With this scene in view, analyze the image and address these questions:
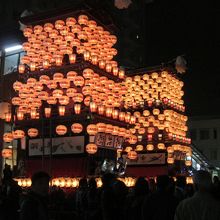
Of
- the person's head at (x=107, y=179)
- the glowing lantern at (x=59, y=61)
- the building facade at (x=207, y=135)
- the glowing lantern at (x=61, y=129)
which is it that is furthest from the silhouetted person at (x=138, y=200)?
the building facade at (x=207, y=135)

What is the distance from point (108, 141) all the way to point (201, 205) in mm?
17802

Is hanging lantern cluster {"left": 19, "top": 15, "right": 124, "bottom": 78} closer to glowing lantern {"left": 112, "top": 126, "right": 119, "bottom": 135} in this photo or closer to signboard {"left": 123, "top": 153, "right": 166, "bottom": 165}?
glowing lantern {"left": 112, "top": 126, "right": 119, "bottom": 135}

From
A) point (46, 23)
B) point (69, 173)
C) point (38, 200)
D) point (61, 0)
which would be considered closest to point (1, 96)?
point (46, 23)

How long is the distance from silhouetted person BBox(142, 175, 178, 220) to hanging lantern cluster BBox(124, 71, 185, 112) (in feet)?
92.6

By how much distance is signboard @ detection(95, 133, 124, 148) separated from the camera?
21000 millimetres

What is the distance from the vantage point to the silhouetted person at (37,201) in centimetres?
434

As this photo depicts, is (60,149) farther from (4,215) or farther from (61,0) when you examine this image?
(61,0)

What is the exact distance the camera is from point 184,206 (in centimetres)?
412

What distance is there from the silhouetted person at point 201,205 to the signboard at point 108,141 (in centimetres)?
1659

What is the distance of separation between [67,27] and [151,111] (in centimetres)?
1402

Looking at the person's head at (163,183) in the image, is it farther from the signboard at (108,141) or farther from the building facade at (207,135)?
the building facade at (207,135)

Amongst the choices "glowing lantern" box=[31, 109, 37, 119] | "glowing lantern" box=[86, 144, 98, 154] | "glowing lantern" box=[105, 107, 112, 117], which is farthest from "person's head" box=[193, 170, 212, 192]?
"glowing lantern" box=[31, 109, 37, 119]

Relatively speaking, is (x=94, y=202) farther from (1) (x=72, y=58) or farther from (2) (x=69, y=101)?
(1) (x=72, y=58)

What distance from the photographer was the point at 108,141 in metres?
21.8
